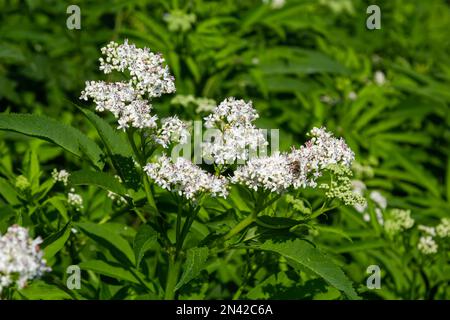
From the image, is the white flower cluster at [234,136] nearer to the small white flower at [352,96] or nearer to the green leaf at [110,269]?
the green leaf at [110,269]

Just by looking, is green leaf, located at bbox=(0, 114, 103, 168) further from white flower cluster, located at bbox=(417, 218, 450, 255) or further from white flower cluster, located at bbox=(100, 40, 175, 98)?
white flower cluster, located at bbox=(417, 218, 450, 255)

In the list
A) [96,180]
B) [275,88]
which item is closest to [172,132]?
[96,180]

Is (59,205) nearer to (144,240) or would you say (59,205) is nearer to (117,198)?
(117,198)

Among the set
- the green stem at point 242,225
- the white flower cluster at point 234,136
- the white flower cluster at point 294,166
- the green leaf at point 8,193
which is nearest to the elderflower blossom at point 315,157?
the white flower cluster at point 294,166

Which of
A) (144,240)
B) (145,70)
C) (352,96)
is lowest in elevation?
(144,240)
